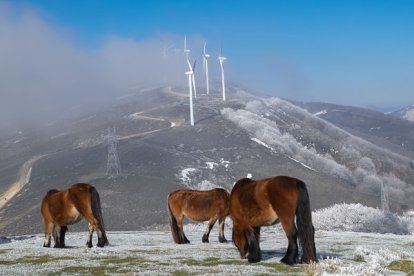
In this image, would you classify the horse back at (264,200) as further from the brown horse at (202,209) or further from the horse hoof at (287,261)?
the brown horse at (202,209)

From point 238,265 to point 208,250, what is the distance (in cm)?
491

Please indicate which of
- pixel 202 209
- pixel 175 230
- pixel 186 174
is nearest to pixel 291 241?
pixel 202 209

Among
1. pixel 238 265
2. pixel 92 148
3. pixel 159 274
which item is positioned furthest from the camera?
pixel 92 148

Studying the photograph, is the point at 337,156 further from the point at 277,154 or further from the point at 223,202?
the point at 223,202

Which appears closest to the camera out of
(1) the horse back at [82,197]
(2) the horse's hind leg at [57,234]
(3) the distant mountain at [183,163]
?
(1) the horse back at [82,197]

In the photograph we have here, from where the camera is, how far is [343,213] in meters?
69.6

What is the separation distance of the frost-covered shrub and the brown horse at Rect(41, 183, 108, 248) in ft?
161

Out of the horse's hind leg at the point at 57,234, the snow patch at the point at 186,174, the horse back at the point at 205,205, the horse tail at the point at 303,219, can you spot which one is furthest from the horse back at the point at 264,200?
the snow patch at the point at 186,174

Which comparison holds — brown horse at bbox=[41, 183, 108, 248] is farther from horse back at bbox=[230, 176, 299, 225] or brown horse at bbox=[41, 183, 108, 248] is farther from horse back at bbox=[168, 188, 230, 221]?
horse back at bbox=[230, 176, 299, 225]

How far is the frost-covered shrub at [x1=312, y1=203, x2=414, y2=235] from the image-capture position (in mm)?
67188

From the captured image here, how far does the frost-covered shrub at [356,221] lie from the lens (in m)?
67.2

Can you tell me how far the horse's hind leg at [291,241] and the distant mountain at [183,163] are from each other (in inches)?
2526

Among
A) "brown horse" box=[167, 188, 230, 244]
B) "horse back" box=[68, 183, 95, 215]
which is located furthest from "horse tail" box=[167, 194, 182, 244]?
"horse back" box=[68, 183, 95, 215]

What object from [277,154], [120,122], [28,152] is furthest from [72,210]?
[120,122]
